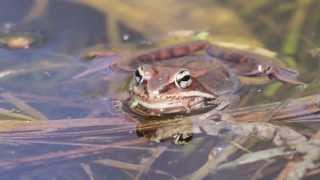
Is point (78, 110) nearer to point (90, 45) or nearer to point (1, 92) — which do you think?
point (1, 92)

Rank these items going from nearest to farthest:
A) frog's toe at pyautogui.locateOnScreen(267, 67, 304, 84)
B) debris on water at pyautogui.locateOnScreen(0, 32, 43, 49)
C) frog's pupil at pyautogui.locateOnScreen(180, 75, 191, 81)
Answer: frog's pupil at pyautogui.locateOnScreen(180, 75, 191, 81)
frog's toe at pyautogui.locateOnScreen(267, 67, 304, 84)
debris on water at pyautogui.locateOnScreen(0, 32, 43, 49)

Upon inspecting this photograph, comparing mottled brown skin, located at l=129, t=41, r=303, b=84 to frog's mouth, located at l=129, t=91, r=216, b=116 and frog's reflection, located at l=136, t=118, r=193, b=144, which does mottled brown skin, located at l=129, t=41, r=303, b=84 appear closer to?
frog's mouth, located at l=129, t=91, r=216, b=116

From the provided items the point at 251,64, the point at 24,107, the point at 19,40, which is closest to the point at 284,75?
the point at 251,64

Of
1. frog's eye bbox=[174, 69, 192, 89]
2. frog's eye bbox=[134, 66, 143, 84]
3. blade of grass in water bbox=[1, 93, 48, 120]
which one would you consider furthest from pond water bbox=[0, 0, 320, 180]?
frog's eye bbox=[174, 69, 192, 89]

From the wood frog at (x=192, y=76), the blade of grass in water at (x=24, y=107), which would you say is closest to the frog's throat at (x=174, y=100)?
the wood frog at (x=192, y=76)

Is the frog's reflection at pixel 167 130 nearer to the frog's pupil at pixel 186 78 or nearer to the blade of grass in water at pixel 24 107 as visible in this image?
the frog's pupil at pixel 186 78

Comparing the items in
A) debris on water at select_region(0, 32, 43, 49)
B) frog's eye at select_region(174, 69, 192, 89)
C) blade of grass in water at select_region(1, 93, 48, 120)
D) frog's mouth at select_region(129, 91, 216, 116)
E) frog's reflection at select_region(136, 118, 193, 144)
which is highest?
frog's eye at select_region(174, 69, 192, 89)

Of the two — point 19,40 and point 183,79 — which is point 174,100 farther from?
point 19,40

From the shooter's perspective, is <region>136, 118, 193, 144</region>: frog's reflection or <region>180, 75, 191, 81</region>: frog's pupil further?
<region>180, 75, 191, 81</region>: frog's pupil
